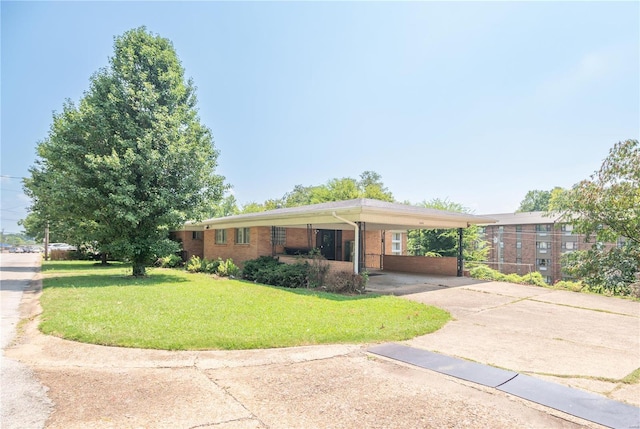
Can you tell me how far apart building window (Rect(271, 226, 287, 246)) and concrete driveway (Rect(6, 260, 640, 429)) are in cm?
1073

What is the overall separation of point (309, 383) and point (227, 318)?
3647mm

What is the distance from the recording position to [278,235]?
17.4 meters

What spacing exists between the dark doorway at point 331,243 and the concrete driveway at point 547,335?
314 inches

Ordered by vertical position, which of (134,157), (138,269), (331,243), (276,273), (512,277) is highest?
(134,157)

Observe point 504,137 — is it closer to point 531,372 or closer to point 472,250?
point 472,250

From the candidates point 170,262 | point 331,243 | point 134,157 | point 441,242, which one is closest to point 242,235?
point 331,243

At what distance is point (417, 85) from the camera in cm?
1334

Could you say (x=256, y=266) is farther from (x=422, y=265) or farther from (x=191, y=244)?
(x=191, y=244)

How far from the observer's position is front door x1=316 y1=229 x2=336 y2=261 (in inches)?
767

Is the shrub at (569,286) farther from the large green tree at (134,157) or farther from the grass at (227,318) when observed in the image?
the large green tree at (134,157)

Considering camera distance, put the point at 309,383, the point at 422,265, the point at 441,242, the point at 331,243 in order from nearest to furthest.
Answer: the point at 309,383 < the point at 422,265 < the point at 331,243 < the point at 441,242

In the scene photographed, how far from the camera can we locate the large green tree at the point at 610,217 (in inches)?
134

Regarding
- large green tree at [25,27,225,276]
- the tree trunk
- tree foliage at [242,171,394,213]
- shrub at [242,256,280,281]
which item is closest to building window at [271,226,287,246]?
shrub at [242,256,280,281]

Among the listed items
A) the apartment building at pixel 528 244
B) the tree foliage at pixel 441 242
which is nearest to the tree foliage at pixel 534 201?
the apartment building at pixel 528 244
